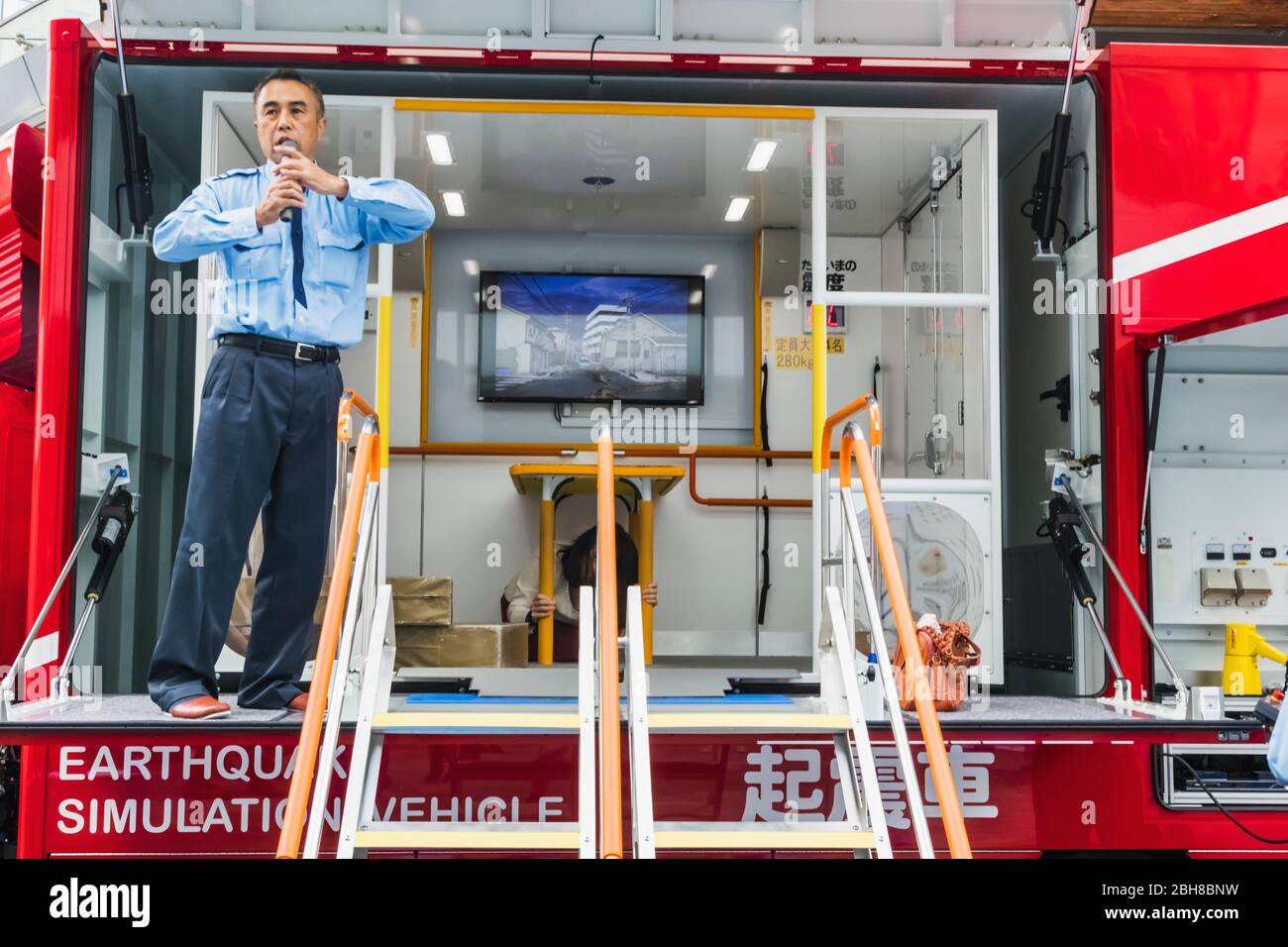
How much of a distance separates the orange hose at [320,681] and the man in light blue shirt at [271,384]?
35 centimetres

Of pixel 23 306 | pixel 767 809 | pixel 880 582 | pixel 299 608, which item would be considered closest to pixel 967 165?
pixel 880 582

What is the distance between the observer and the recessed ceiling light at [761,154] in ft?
17.9

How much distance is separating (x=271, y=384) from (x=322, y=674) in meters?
1.04

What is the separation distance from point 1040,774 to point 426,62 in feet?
9.98

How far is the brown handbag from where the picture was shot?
352 centimetres

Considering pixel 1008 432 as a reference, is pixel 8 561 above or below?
below

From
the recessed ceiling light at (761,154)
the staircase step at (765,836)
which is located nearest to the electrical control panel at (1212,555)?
the staircase step at (765,836)

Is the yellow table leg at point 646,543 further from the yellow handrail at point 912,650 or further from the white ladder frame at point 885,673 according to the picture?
the yellow handrail at point 912,650

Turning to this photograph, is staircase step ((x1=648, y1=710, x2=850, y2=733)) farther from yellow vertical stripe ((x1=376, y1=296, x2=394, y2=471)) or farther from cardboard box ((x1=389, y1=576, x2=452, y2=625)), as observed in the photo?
cardboard box ((x1=389, y1=576, x2=452, y2=625))

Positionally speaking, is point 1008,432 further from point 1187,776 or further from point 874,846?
point 874,846

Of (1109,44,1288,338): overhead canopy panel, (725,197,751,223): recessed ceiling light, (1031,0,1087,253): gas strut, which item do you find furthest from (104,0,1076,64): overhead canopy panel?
(725,197,751,223): recessed ceiling light

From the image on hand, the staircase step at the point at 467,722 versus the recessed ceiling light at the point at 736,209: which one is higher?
the recessed ceiling light at the point at 736,209

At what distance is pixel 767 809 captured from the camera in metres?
3.53

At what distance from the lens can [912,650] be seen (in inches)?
116
